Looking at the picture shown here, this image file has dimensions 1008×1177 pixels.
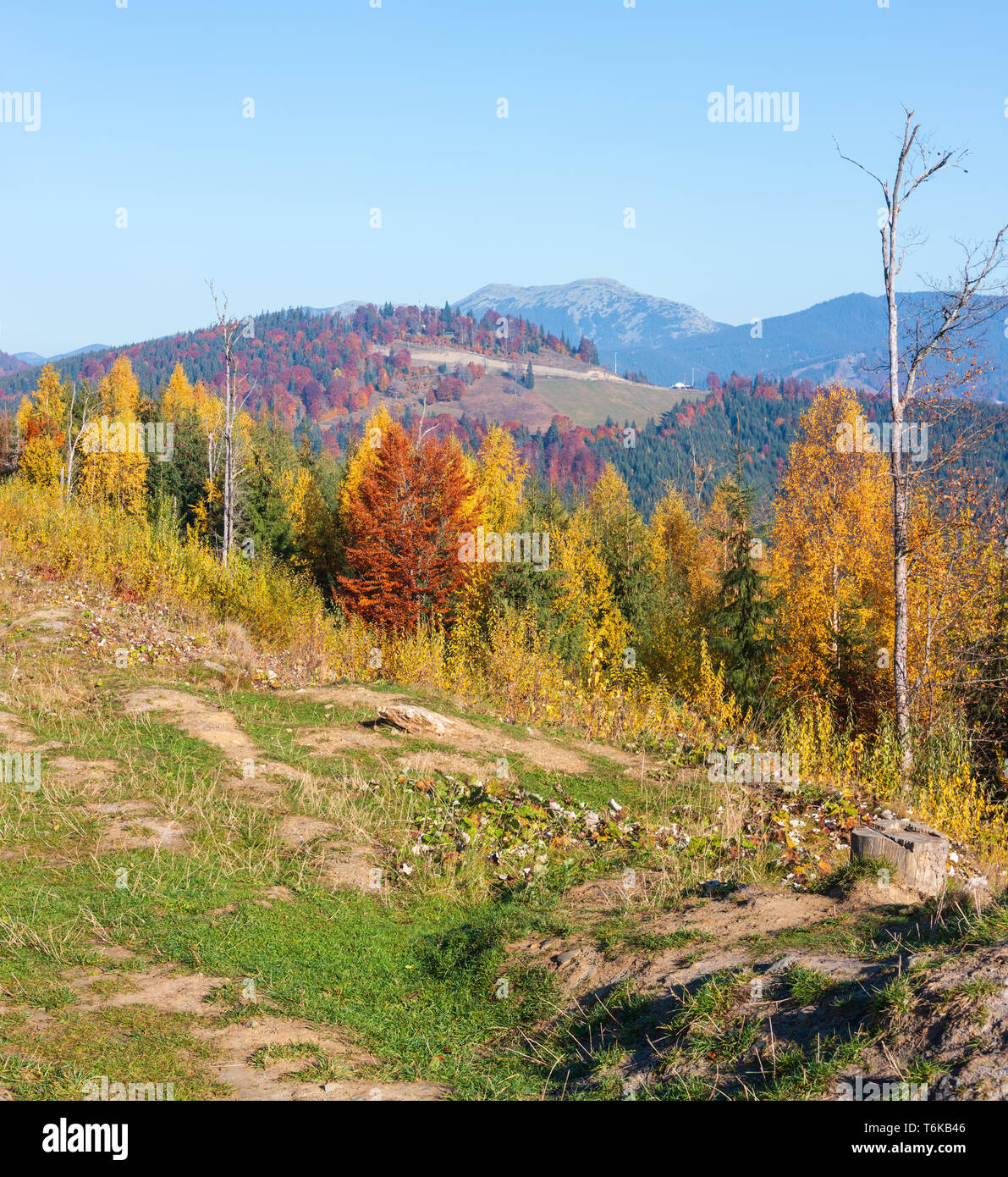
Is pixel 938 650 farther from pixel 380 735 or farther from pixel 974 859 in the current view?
pixel 380 735

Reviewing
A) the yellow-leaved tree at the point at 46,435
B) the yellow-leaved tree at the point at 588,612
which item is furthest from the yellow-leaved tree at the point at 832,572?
the yellow-leaved tree at the point at 46,435

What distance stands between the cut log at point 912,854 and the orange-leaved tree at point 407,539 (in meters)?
26.3

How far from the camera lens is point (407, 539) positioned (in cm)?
3559

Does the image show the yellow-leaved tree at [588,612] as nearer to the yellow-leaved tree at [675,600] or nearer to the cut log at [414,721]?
the yellow-leaved tree at [675,600]

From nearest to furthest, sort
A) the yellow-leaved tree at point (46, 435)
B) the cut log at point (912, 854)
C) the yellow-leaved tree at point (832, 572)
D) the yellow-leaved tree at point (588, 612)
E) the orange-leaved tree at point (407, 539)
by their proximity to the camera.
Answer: the cut log at point (912, 854) → the yellow-leaved tree at point (832, 572) → the yellow-leaved tree at point (588, 612) → the orange-leaved tree at point (407, 539) → the yellow-leaved tree at point (46, 435)

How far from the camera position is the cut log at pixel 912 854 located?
Result: 7961 millimetres

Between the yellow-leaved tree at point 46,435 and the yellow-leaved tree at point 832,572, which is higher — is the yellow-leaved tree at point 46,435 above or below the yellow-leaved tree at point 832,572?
above

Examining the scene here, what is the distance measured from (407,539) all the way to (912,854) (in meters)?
29.0

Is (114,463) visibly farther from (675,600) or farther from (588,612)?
(675,600)

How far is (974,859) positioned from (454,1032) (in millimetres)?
7083

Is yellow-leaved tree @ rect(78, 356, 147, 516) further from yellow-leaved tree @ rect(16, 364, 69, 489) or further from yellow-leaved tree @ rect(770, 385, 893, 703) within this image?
yellow-leaved tree @ rect(770, 385, 893, 703)

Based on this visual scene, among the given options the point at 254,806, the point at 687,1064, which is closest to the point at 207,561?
the point at 254,806

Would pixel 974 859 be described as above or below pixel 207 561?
below

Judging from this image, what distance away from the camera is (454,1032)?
6.75 meters
